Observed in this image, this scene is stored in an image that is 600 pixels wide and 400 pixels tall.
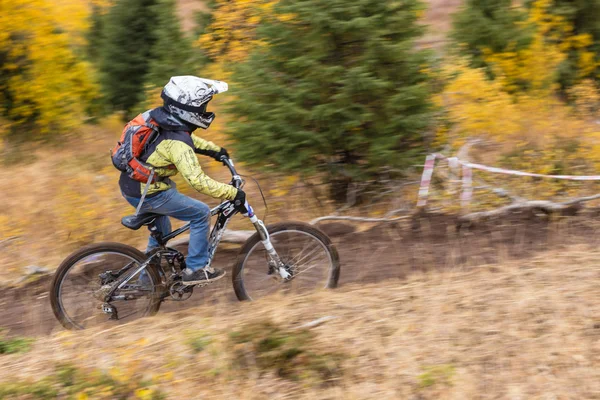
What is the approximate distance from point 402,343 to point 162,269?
221 centimetres

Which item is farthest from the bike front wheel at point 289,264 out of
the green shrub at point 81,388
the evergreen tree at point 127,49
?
the evergreen tree at point 127,49

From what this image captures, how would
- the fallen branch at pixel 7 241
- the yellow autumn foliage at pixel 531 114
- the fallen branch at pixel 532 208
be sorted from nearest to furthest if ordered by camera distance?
the fallen branch at pixel 532 208, the yellow autumn foliage at pixel 531 114, the fallen branch at pixel 7 241

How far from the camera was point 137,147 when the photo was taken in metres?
5.31

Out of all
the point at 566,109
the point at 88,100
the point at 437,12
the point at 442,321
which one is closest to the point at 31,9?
the point at 88,100

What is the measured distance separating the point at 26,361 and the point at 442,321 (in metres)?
3.35

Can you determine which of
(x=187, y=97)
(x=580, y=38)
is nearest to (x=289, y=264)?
(x=187, y=97)

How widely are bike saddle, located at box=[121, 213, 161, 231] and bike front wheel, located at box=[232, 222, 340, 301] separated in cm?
84

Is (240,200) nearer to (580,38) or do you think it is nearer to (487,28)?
(487,28)

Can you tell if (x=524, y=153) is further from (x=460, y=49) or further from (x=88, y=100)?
→ (x=88, y=100)

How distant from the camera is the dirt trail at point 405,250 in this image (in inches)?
250

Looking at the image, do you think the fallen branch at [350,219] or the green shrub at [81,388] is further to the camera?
the fallen branch at [350,219]

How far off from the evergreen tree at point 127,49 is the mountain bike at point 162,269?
11476 mm

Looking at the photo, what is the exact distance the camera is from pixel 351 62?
26.1 feet

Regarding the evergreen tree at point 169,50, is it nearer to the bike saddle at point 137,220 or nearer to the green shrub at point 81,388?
the bike saddle at point 137,220
